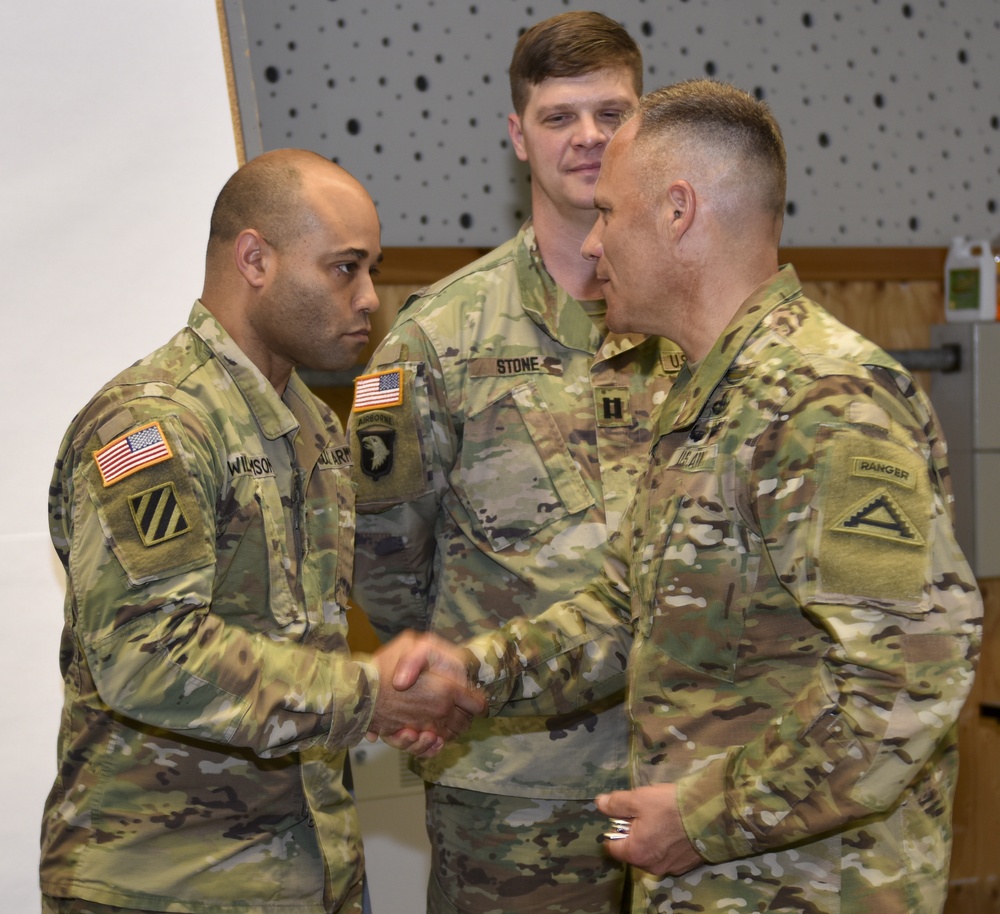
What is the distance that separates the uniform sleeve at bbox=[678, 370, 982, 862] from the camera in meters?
1.23

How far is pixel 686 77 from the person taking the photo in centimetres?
321


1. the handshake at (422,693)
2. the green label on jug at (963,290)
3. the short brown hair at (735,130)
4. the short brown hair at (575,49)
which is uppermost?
the short brown hair at (575,49)

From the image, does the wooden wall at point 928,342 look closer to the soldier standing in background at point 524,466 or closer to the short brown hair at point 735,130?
the soldier standing in background at point 524,466

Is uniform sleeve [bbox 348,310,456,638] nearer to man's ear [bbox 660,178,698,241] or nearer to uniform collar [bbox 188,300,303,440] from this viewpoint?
uniform collar [bbox 188,300,303,440]

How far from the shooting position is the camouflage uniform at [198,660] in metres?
1.47

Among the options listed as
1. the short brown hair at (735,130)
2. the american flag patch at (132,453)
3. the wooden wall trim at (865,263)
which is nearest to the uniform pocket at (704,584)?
the short brown hair at (735,130)

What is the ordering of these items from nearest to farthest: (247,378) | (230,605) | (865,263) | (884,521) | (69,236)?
1. (884,521)
2. (230,605)
3. (247,378)
4. (69,236)
5. (865,263)

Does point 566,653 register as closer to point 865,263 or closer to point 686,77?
point 686,77

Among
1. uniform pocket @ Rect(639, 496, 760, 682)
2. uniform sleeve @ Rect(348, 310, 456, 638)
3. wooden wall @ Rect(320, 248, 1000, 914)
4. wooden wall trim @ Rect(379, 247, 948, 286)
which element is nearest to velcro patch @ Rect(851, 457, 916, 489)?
uniform pocket @ Rect(639, 496, 760, 682)

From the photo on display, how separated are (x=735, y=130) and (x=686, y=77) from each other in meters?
1.84

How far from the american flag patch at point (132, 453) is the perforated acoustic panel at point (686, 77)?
3.64 ft

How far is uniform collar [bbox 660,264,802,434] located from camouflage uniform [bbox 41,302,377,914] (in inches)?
24.8

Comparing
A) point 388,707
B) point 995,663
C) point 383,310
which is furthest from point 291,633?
point 995,663

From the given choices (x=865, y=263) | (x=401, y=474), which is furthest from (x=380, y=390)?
(x=865, y=263)
